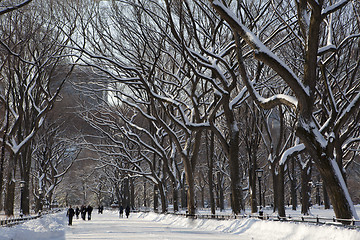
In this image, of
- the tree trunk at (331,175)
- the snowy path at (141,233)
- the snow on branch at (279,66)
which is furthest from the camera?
the snowy path at (141,233)

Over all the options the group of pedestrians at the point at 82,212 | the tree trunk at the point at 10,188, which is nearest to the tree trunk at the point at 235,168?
the group of pedestrians at the point at 82,212

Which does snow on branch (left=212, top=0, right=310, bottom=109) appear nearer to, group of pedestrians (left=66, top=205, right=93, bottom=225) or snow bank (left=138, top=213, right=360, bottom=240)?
snow bank (left=138, top=213, right=360, bottom=240)

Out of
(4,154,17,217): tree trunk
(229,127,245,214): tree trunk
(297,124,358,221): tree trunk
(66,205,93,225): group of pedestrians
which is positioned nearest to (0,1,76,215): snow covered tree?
(4,154,17,217): tree trunk

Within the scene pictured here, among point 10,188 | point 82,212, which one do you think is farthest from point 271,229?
point 82,212

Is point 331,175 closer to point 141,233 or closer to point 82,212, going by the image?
point 141,233

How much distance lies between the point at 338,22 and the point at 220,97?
6.68 meters

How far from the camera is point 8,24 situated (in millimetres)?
22750

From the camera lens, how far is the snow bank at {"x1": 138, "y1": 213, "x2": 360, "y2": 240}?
37.0 feet

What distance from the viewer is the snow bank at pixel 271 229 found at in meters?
11.3

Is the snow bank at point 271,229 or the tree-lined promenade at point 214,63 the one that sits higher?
the tree-lined promenade at point 214,63

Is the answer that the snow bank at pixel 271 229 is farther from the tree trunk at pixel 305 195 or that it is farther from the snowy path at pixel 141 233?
the tree trunk at pixel 305 195

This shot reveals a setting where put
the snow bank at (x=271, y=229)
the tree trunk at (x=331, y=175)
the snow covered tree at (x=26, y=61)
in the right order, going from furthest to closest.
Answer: the snow covered tree at (x=26, y=61) → the tree trunk at (x=331, y=175) → the snow bank at (x=271, y=229)

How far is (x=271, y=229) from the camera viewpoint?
1583cm

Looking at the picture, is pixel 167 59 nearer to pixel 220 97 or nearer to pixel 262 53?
pixel 220 97
